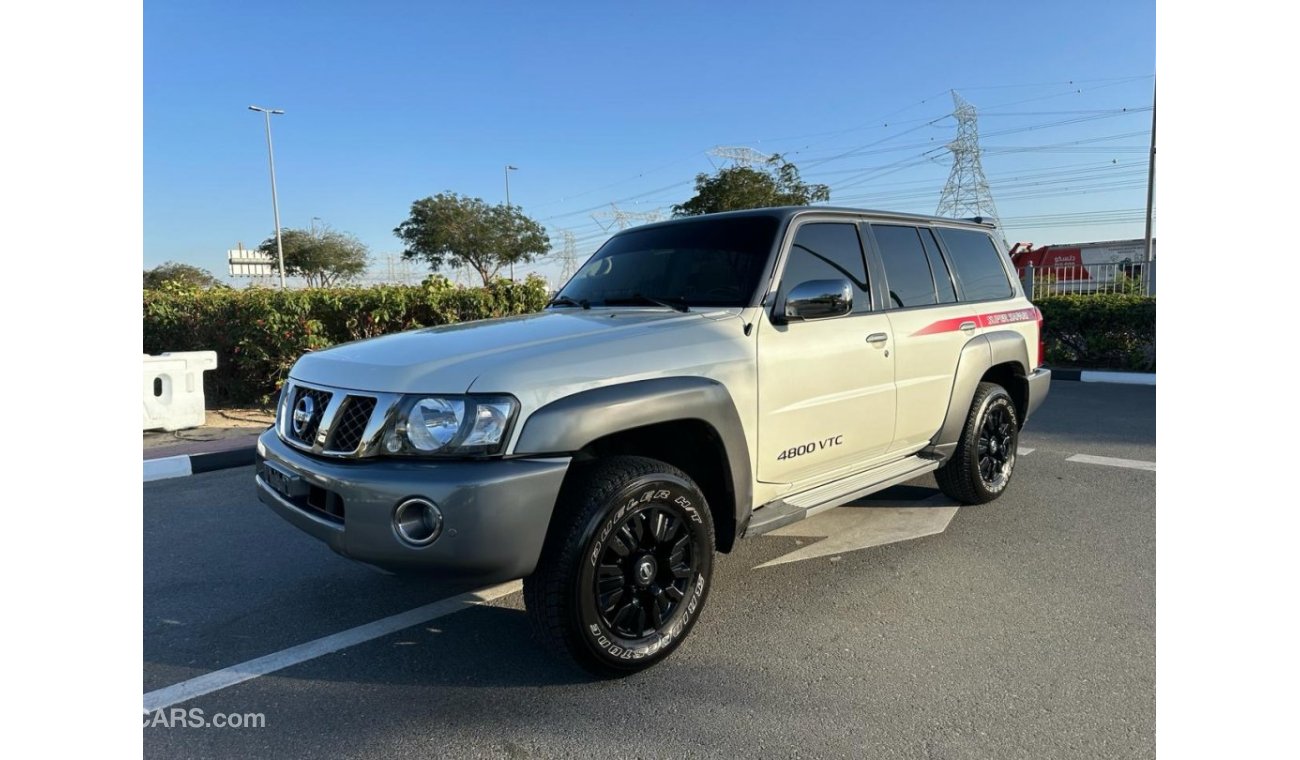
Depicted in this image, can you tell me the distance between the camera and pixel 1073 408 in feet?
28.1

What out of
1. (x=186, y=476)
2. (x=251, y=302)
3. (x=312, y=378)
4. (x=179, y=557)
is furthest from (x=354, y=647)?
(x=251, y=302)

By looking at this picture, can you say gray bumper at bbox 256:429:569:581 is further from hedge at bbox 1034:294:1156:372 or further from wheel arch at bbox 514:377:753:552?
hedge at bbox 1034:294:1156:372

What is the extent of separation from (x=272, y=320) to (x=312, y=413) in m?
6.47

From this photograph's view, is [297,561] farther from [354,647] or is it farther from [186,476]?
[186,476]

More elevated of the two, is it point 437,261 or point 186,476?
point 437,261

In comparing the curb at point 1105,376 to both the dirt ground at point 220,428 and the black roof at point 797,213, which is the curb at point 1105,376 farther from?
the dirt ground at point 220,428

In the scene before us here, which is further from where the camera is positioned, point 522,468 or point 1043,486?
point 1043,486

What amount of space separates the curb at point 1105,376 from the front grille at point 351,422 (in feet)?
36.4

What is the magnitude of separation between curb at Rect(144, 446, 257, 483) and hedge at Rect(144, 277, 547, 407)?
2.36 metres

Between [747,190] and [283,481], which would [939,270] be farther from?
[747,190]

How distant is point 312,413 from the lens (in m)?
2.88

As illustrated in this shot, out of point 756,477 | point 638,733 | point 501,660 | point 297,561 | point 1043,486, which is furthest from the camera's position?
point 1043,486

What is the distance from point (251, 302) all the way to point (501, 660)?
7458mm

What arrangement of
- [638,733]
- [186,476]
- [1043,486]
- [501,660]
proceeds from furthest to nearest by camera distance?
[186,476] → [1043,486] → [501,660] → [638,733]
